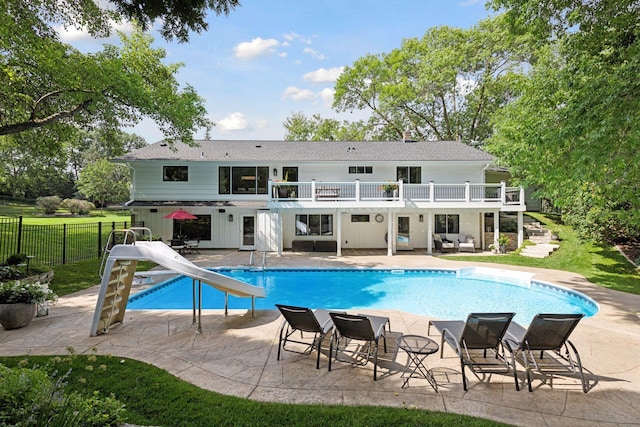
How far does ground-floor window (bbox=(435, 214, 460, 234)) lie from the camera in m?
19.6

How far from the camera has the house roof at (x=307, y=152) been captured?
18.9 metres

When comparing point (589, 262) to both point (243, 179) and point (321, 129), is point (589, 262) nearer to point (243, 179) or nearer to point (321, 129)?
point (243, 179)

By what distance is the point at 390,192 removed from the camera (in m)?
17.8

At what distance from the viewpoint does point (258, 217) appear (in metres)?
18.1

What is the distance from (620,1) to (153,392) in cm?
1156

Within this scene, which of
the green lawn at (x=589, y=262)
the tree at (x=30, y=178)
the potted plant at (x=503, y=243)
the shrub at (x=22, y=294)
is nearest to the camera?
the shrub at (x=22, y=294)

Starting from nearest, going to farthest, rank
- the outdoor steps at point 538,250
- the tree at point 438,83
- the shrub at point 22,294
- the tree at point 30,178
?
the shrub at point 22,294, the outdoor steps at point 538,250, the tree at point 438,83, the tree at point 30,178

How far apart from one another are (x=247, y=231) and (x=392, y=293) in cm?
1040

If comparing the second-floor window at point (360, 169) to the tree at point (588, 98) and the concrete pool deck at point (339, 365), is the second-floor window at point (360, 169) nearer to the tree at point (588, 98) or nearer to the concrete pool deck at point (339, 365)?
the tree at point (588, 98)

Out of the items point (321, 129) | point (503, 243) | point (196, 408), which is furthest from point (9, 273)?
point (321, 129)

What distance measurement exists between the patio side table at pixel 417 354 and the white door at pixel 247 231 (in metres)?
14.4

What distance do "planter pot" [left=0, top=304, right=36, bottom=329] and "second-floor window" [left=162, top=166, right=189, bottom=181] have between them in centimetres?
1324

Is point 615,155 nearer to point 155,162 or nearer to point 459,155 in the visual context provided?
point 459,155

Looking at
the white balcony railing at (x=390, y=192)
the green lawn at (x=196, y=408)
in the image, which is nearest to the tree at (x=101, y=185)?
the white balcony railing at (x=390, y=192)
